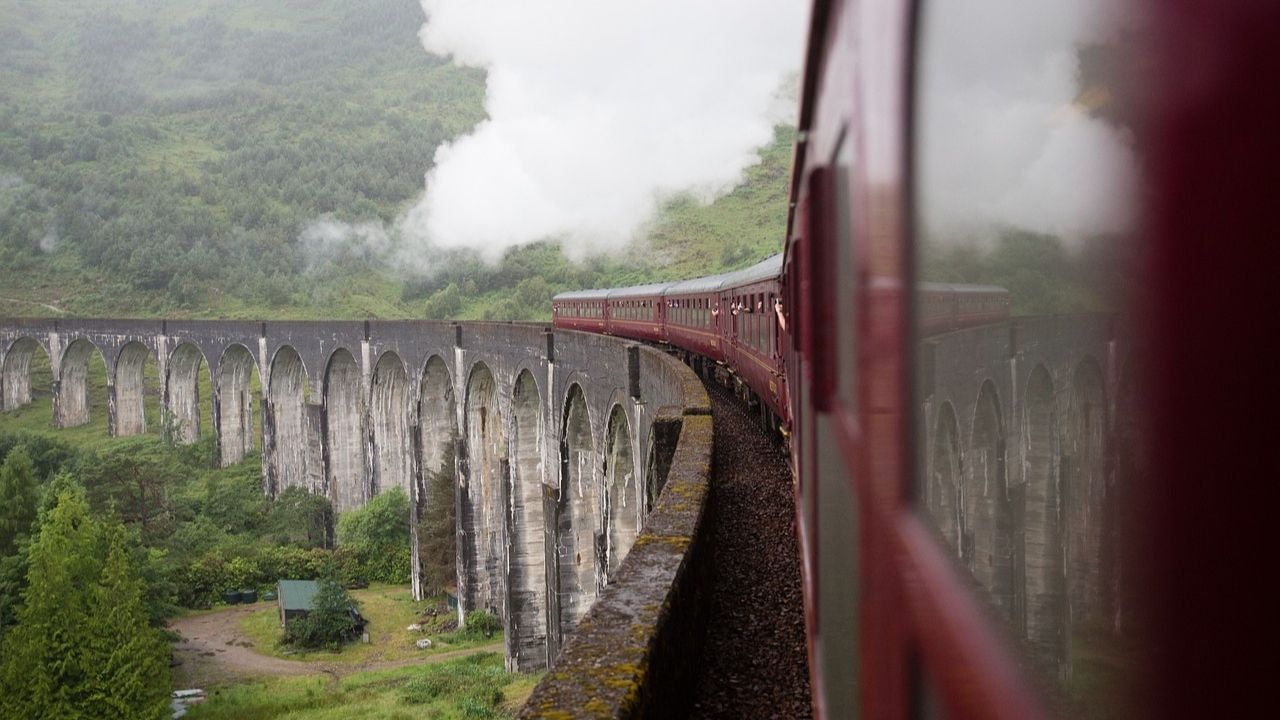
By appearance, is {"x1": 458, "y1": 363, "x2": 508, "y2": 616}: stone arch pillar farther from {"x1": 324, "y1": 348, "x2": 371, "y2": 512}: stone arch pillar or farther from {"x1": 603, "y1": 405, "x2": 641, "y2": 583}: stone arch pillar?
{"x1": 324, "y1": 348, "x2": 371, "y2": 512}: stone arch pillar

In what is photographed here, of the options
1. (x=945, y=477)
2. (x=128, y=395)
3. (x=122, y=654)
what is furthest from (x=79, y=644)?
(x=128, y=395)

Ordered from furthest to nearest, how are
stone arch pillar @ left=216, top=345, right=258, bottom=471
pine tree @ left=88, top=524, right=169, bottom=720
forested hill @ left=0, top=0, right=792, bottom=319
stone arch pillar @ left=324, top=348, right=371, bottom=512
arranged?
forested hill @ left=0, top=0, right=792, bottom=319, stone arch pillar @ left=216, top=345, right=258, bottom=471, stone arch pillar @ left=324, top=348, right=371, bottom=512, pine tree @ left=88, top=524, right=169, bottom=720

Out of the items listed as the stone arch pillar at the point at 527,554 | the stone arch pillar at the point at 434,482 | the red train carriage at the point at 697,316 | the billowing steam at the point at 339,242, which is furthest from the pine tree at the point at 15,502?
the billowing steam at the point at 339,242

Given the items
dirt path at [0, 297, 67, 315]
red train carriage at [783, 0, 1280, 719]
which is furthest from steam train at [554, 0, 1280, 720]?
dirt path at [0, 297, 67, 315]

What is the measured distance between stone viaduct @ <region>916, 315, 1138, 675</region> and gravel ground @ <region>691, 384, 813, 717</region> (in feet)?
9.62

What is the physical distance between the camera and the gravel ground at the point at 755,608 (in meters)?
3.70

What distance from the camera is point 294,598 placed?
1082 inches

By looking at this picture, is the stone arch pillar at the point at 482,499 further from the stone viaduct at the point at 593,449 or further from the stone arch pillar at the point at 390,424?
the stone arch pillar at the point at 390,424

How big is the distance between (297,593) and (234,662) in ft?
12.0

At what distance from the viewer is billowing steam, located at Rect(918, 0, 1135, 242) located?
1.72ft

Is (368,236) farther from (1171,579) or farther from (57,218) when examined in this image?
(1171,579)

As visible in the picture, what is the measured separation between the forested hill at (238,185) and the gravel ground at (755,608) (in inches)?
2207

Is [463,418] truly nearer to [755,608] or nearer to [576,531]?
[576,531]

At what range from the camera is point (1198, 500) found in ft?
1.41
